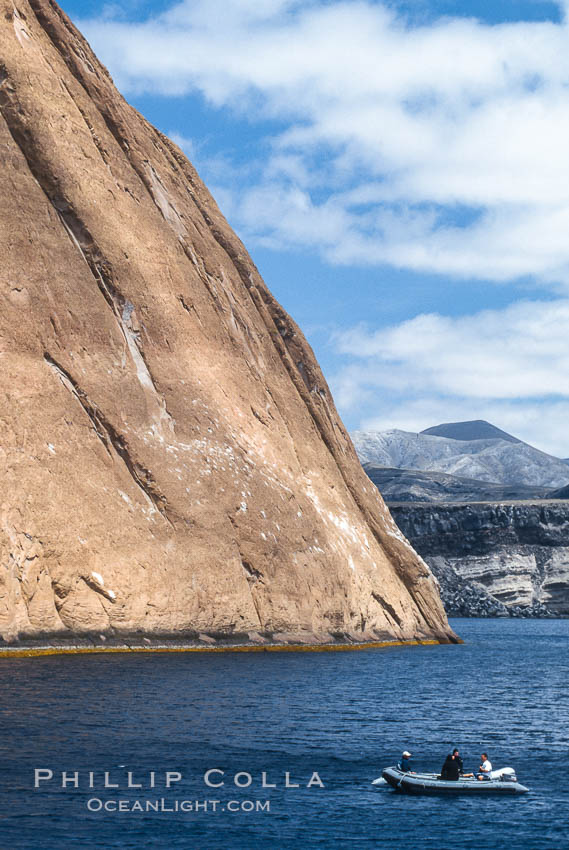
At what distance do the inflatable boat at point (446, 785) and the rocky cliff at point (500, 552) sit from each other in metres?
128

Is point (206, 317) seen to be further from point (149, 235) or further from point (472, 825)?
point (472, 825)

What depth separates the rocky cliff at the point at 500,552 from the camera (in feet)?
521

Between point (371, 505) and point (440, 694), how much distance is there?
32710mm

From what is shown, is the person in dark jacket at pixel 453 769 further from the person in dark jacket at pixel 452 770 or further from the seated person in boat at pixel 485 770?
the seated person in boat at pixel 485 770

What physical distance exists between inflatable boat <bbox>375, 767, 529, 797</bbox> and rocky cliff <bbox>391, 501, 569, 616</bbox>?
128193 millimetres

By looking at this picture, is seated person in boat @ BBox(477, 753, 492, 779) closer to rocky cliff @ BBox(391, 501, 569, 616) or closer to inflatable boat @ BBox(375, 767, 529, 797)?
inflatable boat @ BBox(375, 767, 529, 797)

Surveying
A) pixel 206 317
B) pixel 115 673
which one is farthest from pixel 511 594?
pixel 115 673

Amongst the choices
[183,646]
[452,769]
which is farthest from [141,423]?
[452,769]

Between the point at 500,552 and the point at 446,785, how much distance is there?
5433 inches

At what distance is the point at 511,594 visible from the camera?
16012 cm

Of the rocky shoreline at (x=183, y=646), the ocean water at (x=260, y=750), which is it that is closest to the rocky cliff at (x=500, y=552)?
the rocky shoreline at (x=183, y=646)

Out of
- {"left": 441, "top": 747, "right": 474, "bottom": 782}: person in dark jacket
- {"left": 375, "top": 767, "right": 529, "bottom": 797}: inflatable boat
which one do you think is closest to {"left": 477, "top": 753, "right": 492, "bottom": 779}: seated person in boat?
{"left": 375, "top": 767, "right": 529, "bottom": 797}: inflatable boat

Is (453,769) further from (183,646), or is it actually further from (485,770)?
(183,646)

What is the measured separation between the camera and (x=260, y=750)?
30812 mm
